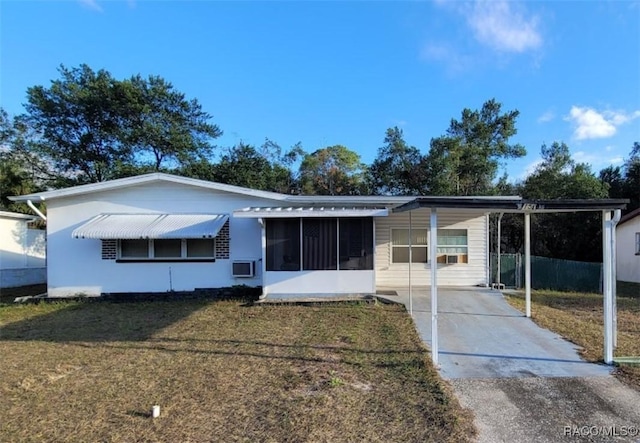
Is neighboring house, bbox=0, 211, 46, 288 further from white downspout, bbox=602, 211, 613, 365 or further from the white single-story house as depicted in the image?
white downspout, bbox=602, 211, 613, 365

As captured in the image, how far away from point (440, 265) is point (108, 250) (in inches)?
391

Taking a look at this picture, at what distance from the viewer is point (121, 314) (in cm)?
943

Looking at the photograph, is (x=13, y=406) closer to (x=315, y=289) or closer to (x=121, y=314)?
(x=121, y=314)

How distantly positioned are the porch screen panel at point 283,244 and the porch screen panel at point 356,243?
46.1 inches

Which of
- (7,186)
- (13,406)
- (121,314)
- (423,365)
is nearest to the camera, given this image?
(13,406)

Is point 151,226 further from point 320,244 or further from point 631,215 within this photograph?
point 631,215

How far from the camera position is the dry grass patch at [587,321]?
6.04 m

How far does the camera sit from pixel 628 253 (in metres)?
19.4

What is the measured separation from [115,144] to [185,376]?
2300 centimetres

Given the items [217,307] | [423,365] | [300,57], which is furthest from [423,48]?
[423,365]

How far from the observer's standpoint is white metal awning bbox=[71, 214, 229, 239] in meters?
10.4

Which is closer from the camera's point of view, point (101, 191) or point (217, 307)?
point (217, 307)

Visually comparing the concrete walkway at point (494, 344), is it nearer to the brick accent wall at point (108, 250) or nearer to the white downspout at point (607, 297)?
the white downspout at point (607, 297)

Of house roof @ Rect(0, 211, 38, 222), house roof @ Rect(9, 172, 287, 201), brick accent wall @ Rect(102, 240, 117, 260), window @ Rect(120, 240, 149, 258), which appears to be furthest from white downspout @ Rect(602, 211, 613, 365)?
house roof @ Rect(0, 211, 38, 222)
